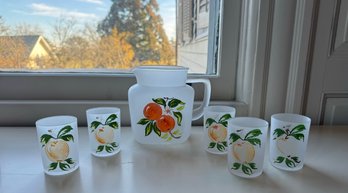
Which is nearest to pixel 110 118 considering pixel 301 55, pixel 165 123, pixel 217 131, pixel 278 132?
pixel 165 123

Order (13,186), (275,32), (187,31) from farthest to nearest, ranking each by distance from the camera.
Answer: (187,31), (275,32), (13,186)

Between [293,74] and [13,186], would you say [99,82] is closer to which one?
[13,186]

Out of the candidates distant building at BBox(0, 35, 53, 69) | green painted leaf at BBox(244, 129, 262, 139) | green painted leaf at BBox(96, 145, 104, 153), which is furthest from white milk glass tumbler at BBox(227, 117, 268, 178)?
distant building at BBox(0, 35, 53, 69)

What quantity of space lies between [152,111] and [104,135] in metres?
0.11

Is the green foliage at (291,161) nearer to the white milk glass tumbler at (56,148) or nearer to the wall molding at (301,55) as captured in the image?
the wall molding at (301,55)

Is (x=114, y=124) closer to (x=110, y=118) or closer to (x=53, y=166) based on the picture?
(x=110, y=118)

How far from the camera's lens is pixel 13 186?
0.39 m

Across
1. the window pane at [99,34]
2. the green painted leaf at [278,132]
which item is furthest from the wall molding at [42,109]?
the green painted leaf at [278,132]

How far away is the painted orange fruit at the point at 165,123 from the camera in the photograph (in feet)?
1.77

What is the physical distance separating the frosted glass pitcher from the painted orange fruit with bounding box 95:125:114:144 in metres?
0.07

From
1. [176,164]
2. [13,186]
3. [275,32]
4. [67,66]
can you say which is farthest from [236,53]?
[13,186]

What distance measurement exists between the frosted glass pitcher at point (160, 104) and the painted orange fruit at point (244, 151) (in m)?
0.16

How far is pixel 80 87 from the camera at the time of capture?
0.70m

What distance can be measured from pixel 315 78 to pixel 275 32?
17cm
